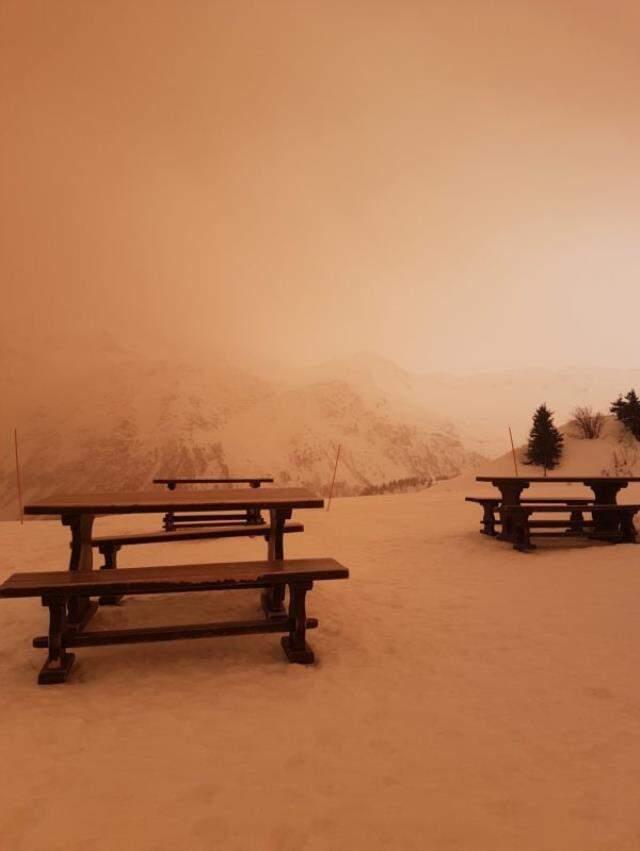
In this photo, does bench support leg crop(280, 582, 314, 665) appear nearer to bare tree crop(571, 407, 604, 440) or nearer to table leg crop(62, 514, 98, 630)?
table leg crop(62, 514, 98, 630)

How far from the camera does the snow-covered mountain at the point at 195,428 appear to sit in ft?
74.1

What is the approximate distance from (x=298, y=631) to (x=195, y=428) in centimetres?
→ 2209

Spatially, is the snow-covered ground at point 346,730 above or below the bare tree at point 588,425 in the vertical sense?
below

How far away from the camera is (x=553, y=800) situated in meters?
1.81

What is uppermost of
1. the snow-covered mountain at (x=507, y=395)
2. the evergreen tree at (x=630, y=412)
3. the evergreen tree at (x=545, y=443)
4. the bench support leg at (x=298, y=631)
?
the snow-covered mountain at (x=507, y=395)

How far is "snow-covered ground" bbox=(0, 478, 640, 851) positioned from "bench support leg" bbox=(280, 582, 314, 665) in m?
0.10

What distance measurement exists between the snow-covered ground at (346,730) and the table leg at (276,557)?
0.21 meters

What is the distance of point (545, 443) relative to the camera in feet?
50.9

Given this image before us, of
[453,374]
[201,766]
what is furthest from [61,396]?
[453,374]

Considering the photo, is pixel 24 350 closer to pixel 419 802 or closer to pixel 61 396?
pixel 61 396

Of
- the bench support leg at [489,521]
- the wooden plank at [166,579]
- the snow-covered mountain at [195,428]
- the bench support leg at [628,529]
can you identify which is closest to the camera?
the wooden plank at [166,579]

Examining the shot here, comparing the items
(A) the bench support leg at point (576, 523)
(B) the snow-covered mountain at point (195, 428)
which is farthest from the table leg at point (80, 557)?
(B) the snow-covered mountain at point (195, 428)

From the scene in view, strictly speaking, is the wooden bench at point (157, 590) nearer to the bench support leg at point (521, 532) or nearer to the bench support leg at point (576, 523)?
the bench support leg at point (521, 532)

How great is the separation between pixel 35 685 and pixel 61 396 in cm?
2746
